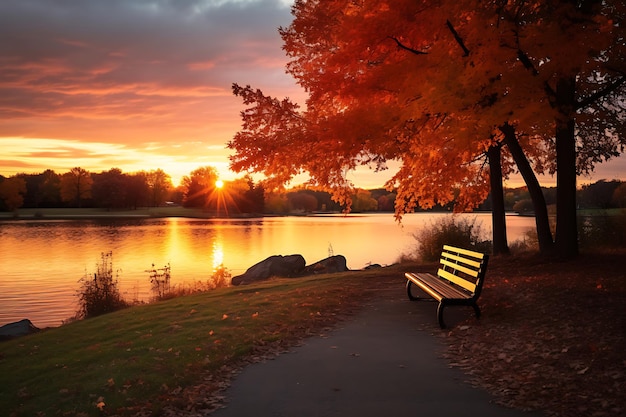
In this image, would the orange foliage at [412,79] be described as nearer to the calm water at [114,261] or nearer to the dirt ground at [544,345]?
the dirt ground at [544,345]

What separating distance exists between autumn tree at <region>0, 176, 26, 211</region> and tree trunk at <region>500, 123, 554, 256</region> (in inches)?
4148

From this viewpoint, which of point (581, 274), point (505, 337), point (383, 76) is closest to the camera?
point (505, 337)

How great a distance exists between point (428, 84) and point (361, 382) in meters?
7.04

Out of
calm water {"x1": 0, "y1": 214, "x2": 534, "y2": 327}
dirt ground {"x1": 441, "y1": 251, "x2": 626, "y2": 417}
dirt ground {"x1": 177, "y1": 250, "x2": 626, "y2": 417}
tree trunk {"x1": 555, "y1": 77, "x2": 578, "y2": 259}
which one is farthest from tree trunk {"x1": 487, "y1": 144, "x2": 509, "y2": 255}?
dirt ground {"x1": 441, "y1": 251, "x2": 626, "y2": 417}

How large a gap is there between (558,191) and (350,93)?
630 cm

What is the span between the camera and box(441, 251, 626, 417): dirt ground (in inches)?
230

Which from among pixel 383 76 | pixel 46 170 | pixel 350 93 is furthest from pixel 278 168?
pixel 46 170

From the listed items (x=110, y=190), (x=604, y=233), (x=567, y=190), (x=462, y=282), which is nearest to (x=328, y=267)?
(x=604, y=233)

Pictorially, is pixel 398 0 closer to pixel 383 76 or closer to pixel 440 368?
pixel 383 76

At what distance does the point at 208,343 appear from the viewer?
343 inches

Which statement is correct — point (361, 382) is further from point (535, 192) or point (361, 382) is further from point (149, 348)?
point (535, 192)

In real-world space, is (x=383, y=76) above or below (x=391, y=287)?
above

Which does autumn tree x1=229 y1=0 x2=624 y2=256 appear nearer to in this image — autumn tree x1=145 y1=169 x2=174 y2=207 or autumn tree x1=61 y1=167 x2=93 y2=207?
autumn tree x1=61 y1=167 x2=93 y2=207

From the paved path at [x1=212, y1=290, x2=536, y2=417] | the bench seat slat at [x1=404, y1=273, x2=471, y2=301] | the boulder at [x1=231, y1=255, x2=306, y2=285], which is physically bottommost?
the boulder at [x1=231, y1=255, x2=306, y2=285]
